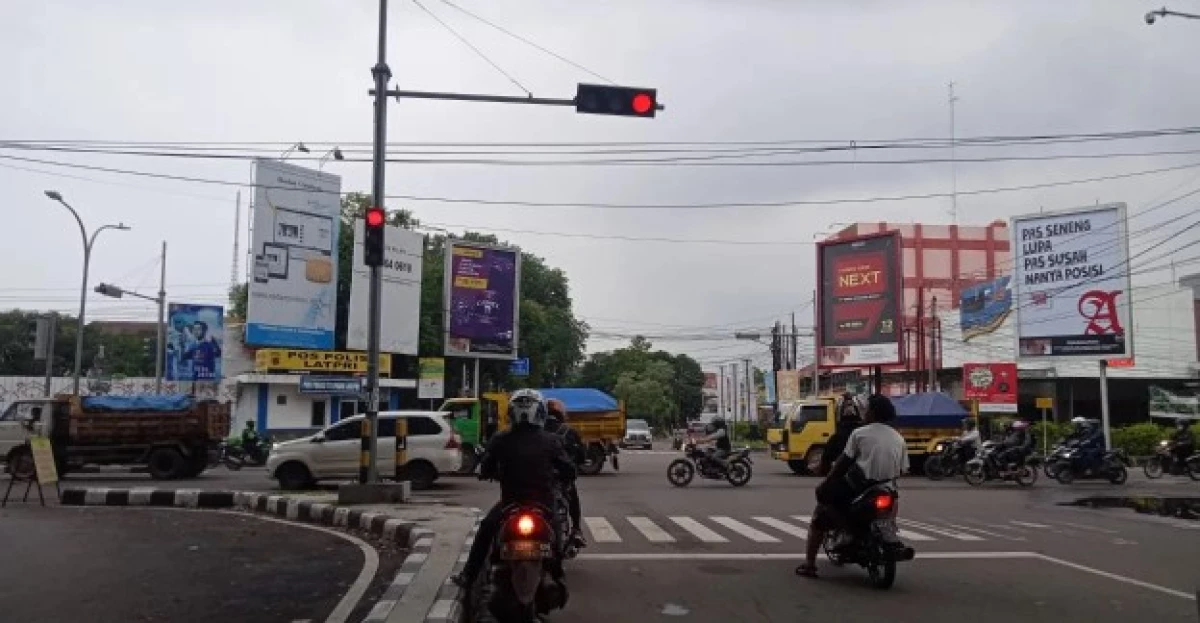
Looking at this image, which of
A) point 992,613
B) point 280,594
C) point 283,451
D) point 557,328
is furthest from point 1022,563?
point 557,328

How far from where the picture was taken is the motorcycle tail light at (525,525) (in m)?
6.04

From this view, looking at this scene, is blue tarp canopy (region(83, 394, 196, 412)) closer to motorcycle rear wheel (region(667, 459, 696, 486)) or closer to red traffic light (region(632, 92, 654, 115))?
motorcycle rear wheel (region(667, 459, 696, 486))

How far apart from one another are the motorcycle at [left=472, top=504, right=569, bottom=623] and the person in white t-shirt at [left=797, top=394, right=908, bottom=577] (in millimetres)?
3240

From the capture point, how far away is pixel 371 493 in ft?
48.9

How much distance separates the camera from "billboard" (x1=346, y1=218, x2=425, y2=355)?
106ft

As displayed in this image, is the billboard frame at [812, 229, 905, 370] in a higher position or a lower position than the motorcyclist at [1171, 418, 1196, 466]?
higher

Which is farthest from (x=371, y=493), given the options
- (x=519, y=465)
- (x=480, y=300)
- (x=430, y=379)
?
(x=430, y=379)

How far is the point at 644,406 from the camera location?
89.8 m

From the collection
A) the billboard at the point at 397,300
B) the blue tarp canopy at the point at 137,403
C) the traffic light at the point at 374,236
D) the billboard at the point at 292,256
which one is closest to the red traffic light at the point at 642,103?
the traffic light at the point at 374,236

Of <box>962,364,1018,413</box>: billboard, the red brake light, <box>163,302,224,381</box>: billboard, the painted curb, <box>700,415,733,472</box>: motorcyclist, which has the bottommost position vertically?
the painted curb

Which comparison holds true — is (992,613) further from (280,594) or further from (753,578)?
(280,594)

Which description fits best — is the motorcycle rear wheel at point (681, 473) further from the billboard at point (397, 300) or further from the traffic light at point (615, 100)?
the billboard at point (397, 300)

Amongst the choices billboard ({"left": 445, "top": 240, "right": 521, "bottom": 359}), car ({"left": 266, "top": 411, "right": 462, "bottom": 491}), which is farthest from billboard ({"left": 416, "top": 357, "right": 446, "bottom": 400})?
car ({"left": 266, "top": 411, "right": 462, "bottom": 491})

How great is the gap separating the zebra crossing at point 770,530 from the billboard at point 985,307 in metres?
37.8
